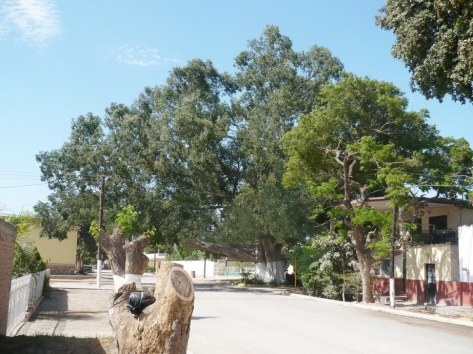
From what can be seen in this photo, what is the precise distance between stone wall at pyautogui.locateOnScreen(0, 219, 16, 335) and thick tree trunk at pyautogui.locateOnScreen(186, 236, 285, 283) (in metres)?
34.3

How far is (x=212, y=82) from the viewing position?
152 ft

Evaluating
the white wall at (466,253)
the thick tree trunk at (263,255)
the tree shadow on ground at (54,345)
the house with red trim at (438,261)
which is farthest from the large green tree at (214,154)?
the tree shadow on ground at (54,345)

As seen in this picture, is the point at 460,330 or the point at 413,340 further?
the point at 460,330

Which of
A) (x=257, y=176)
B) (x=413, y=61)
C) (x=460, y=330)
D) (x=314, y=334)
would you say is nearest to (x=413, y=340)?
(x=314, y=334)

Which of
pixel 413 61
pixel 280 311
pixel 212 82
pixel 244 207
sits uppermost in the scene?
pixel 212 82

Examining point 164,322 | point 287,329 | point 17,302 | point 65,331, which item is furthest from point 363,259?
point 164,322

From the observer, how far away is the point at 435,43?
58.9ft

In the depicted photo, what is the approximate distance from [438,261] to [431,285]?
143cm

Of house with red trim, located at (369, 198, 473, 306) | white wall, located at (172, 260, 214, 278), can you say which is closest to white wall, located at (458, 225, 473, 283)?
house with red trim, located at (369, 198, 473, 306)

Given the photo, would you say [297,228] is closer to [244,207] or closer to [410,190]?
[244,207]

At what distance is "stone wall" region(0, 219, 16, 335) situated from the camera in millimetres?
10344

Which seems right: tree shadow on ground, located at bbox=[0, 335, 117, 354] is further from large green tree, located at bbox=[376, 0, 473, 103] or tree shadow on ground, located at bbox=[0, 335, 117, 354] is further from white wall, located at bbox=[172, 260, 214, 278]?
white wall, located at bbox=[172, 260, 214, 278]

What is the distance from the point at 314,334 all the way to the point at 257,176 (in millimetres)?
25034

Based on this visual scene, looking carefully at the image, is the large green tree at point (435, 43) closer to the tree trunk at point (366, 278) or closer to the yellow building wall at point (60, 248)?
the tree trunk at point (366, 278)
